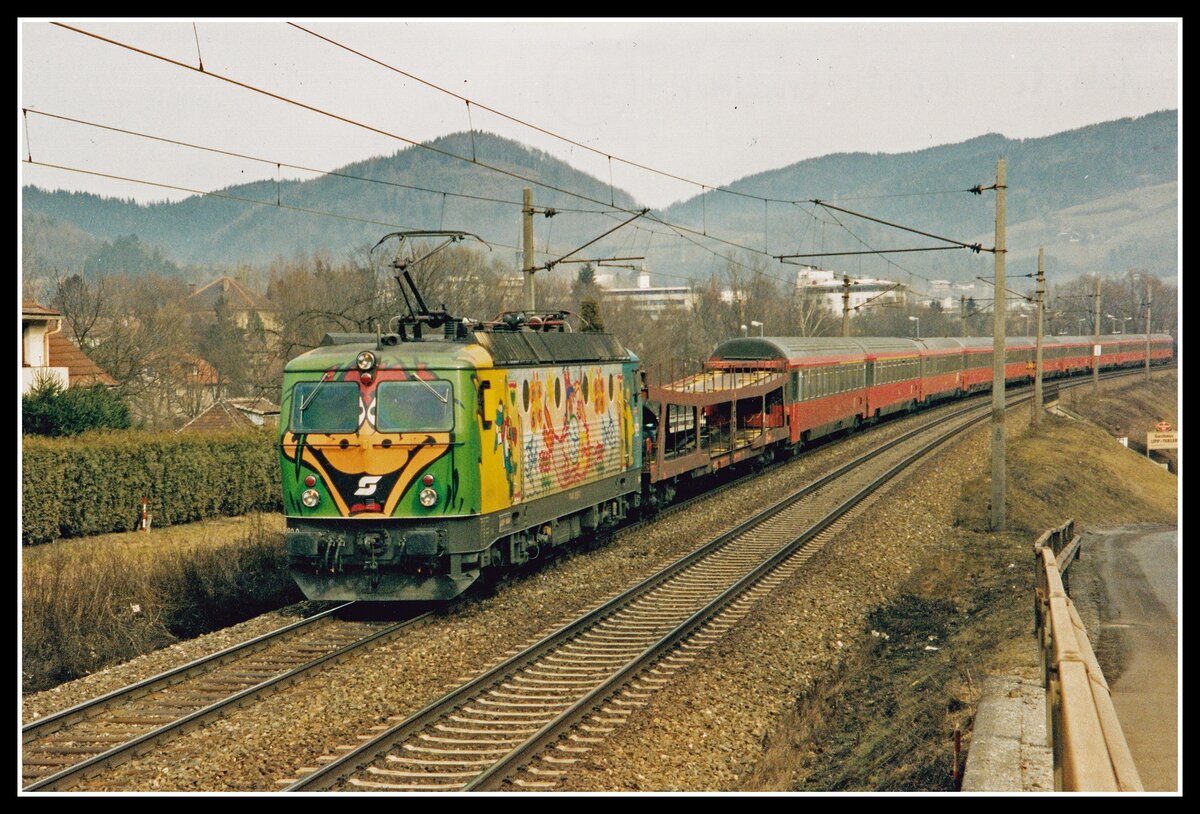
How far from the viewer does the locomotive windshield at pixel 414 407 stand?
532 inches

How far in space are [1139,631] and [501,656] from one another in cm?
808

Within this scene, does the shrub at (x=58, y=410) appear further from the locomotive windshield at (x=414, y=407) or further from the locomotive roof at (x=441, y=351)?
the locomotive windshield at (x=414, y=407)

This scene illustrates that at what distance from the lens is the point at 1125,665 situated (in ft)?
40.7

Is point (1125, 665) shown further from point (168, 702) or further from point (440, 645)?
point (168, 702)

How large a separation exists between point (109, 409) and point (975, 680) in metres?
24.6

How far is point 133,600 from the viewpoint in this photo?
50.3 feet

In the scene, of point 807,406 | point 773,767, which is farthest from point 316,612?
point 807,406

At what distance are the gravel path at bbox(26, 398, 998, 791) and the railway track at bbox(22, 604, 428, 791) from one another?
0.16m

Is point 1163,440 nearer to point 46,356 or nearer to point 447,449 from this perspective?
point 447,449

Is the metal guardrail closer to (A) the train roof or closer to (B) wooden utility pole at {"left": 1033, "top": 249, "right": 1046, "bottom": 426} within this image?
(A) the train roof

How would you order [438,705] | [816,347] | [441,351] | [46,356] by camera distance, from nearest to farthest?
[438,705], [441,351], [46,356], [816,347]

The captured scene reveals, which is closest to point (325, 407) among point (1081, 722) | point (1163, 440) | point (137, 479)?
point (1081, 722)

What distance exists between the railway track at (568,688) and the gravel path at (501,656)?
371 millimetres

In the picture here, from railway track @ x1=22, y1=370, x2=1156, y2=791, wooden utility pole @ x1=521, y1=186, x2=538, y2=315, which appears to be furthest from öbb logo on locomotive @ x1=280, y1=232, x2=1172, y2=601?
wooden utility pole @ x1=521, y1=186, x2=538, y2=315
